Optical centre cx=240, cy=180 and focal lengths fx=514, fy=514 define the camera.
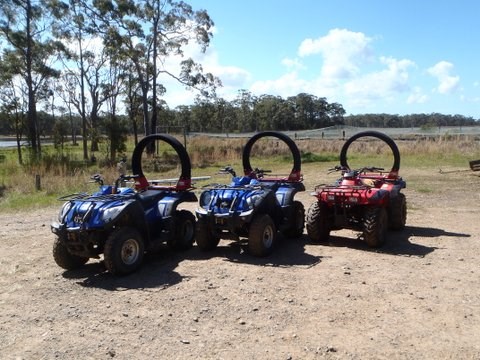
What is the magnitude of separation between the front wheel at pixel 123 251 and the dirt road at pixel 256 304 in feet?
0.49

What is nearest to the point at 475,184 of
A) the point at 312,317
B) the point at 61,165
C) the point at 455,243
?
the point at 455,243

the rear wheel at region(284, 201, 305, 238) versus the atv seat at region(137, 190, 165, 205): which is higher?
the atv seat at region(137, 190, 165, 205)

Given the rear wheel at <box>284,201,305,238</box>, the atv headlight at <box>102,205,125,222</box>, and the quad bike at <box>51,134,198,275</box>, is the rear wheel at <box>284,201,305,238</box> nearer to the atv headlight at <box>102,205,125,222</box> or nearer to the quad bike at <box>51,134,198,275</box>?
the quad bike at <box>51,134,198,275</box>

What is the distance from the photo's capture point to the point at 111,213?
21.1 ft

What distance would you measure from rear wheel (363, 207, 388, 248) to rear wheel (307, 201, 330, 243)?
692mm

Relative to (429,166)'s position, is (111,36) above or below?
above

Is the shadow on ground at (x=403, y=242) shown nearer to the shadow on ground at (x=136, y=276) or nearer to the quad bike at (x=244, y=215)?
the quad bike at (x=244, y=215)

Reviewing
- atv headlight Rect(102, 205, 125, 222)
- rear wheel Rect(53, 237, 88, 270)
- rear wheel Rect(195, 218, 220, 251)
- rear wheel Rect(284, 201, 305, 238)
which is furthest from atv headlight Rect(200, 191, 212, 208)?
rear wheel Rect(53, 237, 88, 270)

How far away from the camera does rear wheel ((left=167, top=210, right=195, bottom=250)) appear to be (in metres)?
7.91

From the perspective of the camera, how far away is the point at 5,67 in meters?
33.2

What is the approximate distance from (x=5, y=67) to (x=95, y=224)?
31.1 meters

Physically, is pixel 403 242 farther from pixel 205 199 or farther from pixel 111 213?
pixel 111 213

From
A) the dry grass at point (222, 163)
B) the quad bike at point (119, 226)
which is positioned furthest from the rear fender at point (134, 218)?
the dry grass at point (222, 163)

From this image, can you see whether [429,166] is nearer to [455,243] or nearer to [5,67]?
[455,243]
